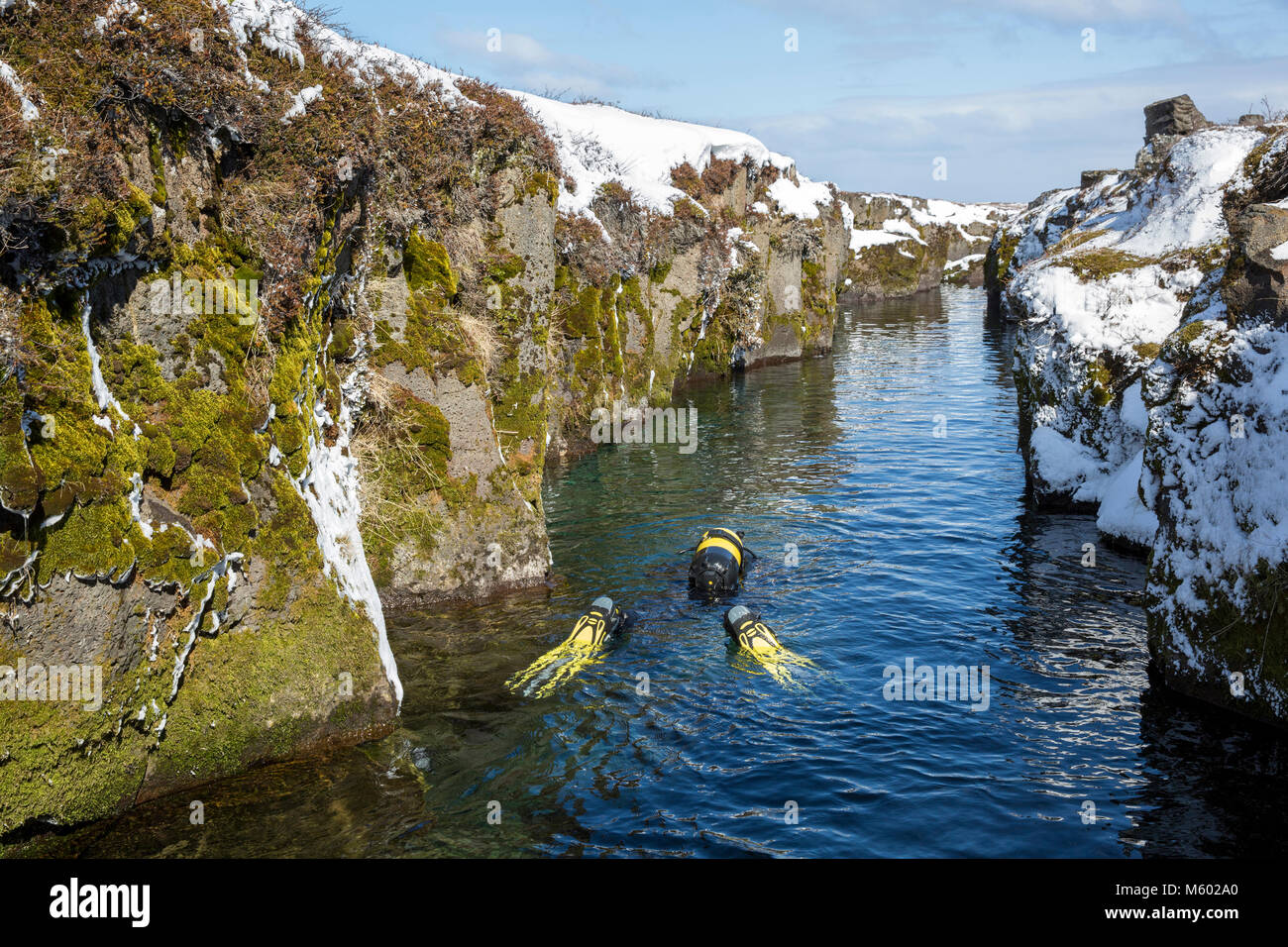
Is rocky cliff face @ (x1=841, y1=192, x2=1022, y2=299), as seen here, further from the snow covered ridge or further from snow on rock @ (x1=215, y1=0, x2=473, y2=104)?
snow on rock @ (x1=215, y1=0, x2=473, y2=104)

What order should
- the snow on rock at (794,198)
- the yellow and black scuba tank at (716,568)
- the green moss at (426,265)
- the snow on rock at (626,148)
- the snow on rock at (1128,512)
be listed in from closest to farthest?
the green moss at (426,265)
the yellow and black scuba tank at (716,568)
the snow on rock at (1128,512)
the snow on rock at (626,148)
the snow on rock at (794,198)

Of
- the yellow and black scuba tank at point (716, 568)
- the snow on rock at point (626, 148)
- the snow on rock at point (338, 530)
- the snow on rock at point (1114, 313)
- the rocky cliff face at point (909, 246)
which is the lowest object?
the yellow and black scuba tank at point (716, 568)

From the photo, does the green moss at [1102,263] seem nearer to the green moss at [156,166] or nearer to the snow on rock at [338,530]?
the snow on rock at [338,530]

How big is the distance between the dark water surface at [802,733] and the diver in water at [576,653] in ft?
Answer: 1.24

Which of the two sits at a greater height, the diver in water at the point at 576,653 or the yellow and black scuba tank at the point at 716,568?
the yellow and black scuba tank at the point at 716,568

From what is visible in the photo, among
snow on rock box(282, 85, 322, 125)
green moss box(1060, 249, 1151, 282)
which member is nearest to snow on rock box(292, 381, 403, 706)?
snow on rock box(282, 85, 322, 125)

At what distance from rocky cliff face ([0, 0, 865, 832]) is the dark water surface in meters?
1.21

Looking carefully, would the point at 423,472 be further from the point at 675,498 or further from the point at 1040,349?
the point at 1040,349

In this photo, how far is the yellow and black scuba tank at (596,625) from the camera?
17.2 metres

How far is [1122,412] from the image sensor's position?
24.2 metres

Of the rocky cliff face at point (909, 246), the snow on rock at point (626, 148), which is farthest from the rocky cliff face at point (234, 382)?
the rocky cliff face at point (909, 246)

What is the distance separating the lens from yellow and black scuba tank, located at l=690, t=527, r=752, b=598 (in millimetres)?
19844

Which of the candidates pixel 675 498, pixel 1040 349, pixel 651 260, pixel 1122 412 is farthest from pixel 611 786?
pixel 651 260

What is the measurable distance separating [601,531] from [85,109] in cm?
1712
